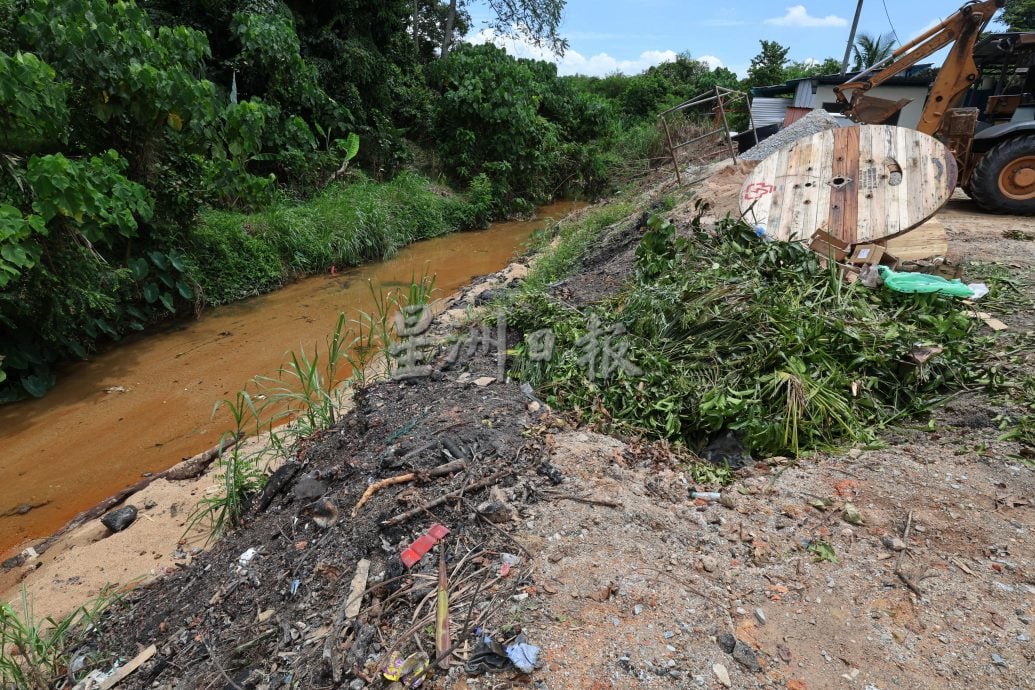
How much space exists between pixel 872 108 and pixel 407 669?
8.11 meters

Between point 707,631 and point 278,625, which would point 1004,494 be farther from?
point 278,625

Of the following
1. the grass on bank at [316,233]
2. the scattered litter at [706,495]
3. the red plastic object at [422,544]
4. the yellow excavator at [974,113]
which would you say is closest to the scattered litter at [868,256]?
the scattered litter at [706,495]

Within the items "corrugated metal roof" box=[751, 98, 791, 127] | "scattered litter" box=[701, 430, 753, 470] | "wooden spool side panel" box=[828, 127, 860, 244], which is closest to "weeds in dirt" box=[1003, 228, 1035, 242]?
"wooden spool side panel" box=[828, 127, 860, 244]

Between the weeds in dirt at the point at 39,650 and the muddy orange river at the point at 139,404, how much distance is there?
1.42 m

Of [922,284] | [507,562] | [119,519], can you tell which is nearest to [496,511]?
[507,562]

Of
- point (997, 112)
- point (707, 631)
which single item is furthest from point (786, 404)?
point (997, 112)

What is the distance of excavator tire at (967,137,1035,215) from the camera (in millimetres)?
5996

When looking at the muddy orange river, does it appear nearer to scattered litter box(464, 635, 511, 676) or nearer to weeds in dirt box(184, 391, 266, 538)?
weeds in dirt box(184, 391, 266, 538)

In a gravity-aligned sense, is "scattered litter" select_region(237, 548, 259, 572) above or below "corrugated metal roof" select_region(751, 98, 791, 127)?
below

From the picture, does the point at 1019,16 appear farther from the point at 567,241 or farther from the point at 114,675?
the point at 114,675

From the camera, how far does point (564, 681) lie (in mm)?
1805

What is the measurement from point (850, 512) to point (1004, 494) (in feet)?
2.24

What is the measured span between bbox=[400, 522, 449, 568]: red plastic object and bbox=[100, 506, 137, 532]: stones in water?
92.6 inches

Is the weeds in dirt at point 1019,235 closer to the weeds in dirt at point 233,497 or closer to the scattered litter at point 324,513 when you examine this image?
the scattered litter at point 324,513
